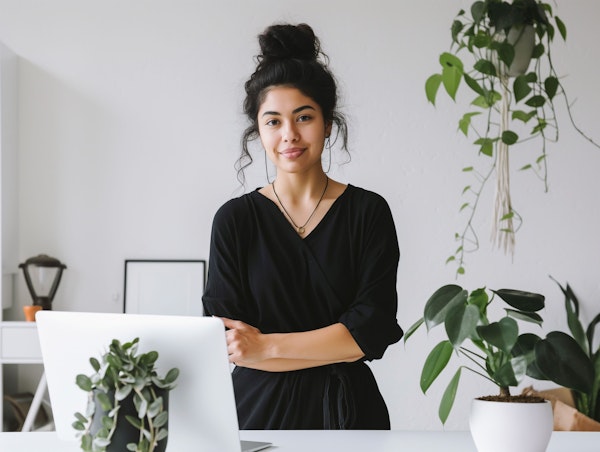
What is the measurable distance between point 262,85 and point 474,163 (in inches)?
121

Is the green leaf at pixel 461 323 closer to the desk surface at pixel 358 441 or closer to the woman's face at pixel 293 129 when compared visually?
the desk surface at pixel 358 441

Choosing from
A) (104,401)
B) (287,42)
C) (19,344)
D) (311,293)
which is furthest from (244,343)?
(19,344)

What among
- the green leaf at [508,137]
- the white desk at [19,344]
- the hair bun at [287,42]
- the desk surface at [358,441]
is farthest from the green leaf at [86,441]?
the white desk at [19,344]

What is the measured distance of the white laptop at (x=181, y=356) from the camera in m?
1.63

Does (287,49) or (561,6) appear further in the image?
(561,6)

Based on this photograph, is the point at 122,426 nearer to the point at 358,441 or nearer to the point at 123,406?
the point at 123,406

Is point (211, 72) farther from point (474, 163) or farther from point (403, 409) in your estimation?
point (403, 409)

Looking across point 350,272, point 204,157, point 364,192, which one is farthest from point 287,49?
point 204,157

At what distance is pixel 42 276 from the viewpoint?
5035mm

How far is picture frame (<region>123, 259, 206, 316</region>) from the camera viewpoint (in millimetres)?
5121

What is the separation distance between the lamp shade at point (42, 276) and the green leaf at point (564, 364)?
3868 millimetres

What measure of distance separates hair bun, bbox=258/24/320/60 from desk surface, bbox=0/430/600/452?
0.99 metres

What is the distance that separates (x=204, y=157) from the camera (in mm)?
5227

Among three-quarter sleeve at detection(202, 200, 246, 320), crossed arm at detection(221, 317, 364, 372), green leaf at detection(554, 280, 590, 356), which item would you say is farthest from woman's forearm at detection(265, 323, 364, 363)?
green leaf at detection(554, 280, 590, 356)
